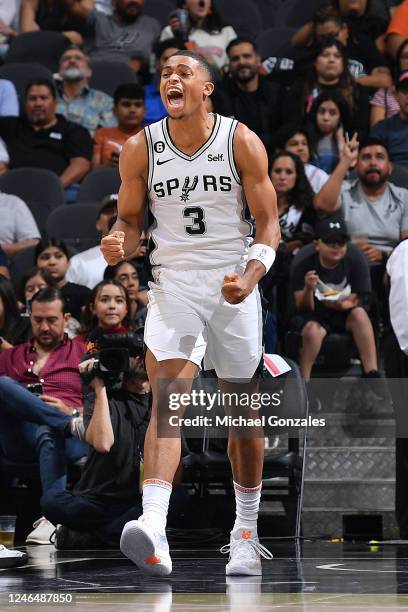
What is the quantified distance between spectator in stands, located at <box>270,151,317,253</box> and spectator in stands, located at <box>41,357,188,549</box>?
260 centimetres

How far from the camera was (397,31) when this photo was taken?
11453 millimetres

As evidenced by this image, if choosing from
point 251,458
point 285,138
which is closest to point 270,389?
point 251,458

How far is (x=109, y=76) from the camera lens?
1148 centimetres

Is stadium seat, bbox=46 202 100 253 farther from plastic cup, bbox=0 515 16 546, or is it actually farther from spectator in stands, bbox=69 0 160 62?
plastic cup, bbox=0 515 16 546

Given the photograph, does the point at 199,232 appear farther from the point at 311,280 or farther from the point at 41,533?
the point at 311,280

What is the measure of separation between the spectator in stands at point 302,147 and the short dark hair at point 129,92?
1.36 m

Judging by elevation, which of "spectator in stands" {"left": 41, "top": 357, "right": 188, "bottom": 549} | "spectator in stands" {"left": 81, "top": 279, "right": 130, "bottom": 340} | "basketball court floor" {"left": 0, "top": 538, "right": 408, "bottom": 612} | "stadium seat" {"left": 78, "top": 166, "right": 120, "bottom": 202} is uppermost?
"stadium seat" {"left": 78, "top": 166, "right": 120, "bottom": 202}

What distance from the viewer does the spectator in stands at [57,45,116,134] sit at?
36.5 feet

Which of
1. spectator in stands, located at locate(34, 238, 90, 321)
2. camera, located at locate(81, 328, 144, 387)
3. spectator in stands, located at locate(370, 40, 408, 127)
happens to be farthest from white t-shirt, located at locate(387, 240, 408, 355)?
spectator in stands, located at locate(370, 40, 408, 127)

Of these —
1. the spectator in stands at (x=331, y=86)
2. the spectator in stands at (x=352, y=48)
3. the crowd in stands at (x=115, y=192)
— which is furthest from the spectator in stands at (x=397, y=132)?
the spectator in stands at (x=352, y=48)

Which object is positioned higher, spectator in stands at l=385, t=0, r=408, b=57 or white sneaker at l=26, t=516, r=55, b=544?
spectator in stands at l=385, t=0, r=408, b=57

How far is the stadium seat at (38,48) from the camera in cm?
1204

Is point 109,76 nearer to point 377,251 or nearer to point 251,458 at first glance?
point 377,251

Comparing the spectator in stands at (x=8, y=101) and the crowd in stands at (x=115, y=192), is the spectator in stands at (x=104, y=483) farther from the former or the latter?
the spectator in stands at (x=8, y=101)
